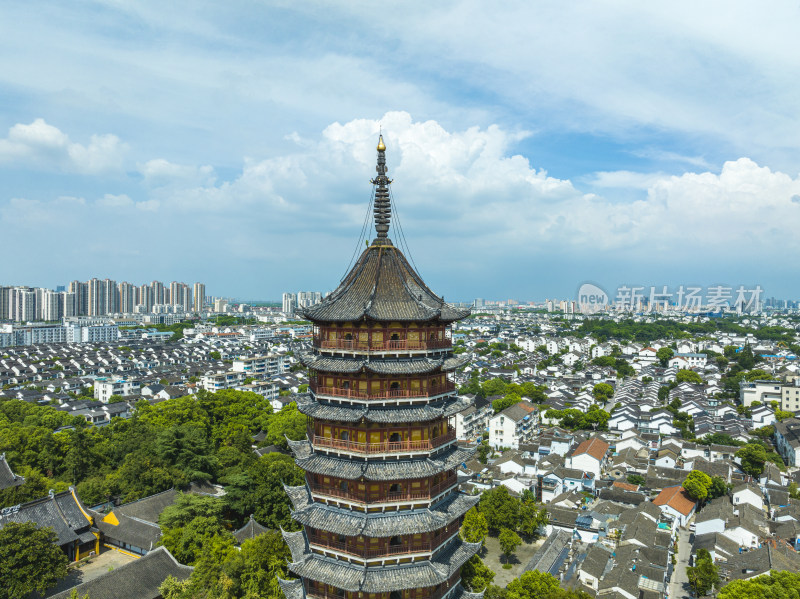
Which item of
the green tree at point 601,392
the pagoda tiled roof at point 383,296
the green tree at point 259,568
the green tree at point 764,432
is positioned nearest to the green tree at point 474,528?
the green tree at point 259,568

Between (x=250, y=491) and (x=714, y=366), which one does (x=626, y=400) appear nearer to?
(x=714, y=366)

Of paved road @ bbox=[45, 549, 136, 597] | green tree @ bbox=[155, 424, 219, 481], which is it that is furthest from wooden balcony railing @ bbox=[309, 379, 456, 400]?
green tree @ bbox=[155, 424, 219, 481]

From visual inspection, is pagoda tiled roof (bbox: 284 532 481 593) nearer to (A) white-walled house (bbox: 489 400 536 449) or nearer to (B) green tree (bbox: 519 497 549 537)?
(B) green tree (bbox: 519 497 549 537)

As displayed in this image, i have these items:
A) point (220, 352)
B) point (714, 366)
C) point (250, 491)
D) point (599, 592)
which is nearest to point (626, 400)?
point (714, 366)

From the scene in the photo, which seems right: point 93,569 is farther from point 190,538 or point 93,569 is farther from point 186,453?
point 186,453

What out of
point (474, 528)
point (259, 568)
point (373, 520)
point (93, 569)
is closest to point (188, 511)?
point (93, 569)

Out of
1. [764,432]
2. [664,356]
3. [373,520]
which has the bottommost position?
[764,432]

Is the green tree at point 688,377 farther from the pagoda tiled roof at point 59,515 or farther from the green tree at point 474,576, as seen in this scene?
the pagoda tiled roof at point 59,515
